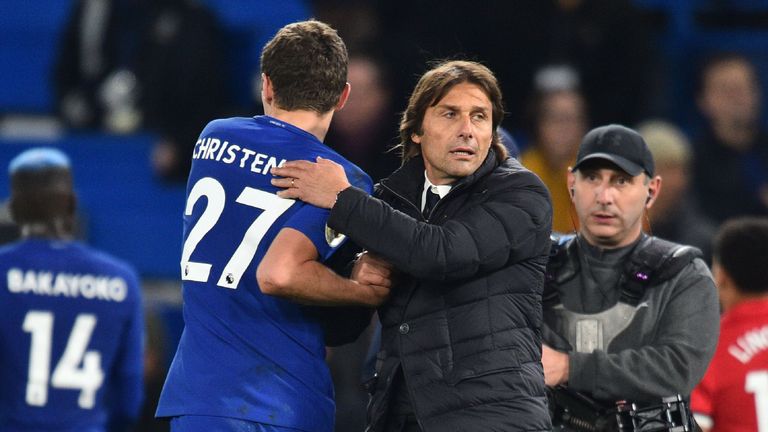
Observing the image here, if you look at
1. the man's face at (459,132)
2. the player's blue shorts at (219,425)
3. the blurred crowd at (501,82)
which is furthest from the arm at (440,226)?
the blurred crowd at (501,82)

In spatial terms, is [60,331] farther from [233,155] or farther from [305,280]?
[305,280]

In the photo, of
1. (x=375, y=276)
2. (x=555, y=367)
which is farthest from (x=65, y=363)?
(x=555, y=367)

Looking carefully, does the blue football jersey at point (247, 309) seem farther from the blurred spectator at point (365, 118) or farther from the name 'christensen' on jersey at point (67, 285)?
the blurred spectator at point (365, 118)

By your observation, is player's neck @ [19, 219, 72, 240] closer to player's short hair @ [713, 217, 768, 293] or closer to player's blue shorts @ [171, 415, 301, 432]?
player's blue shorts @ [171, 415, 301, 432]

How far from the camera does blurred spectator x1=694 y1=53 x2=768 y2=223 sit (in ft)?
28.4

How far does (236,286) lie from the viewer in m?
4.12

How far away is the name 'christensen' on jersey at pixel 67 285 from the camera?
5941mm

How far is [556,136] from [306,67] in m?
4.34

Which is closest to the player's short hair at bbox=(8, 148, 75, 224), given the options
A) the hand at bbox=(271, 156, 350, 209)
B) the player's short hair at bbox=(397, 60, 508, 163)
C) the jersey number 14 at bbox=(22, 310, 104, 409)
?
the jersey number 14 at bbox=(22, 310, 104, 409)

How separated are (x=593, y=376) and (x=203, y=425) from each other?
129 cm

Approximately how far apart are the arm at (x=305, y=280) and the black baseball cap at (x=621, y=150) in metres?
0.98

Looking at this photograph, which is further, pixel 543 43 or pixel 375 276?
pixel 543 43

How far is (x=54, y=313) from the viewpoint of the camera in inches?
237

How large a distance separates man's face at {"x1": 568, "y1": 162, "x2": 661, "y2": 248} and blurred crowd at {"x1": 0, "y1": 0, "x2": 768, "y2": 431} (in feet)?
10.6
